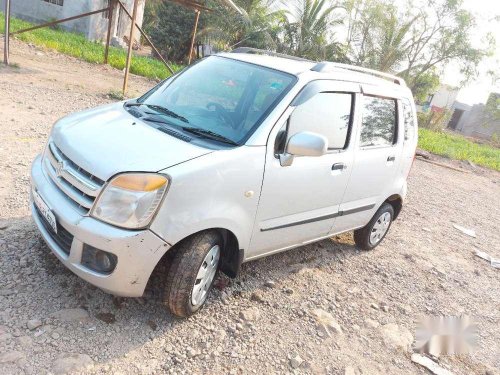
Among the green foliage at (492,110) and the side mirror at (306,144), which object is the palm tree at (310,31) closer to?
the side mirror at (306,144)

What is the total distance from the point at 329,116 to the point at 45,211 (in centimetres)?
223

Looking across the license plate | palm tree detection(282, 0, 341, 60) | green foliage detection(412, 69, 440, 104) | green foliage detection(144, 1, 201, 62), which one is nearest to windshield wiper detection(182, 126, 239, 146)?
the license plate

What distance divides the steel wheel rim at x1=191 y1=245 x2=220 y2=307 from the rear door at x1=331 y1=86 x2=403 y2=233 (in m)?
1.42

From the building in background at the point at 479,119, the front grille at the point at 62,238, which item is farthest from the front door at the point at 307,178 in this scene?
the building in background at the point at 479,119

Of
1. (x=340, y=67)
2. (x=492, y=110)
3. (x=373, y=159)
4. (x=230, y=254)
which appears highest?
(x=340, y=67)

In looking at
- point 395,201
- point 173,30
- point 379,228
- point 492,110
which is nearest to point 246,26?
point 173,30

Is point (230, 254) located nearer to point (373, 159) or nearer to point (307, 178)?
point (307, 178)

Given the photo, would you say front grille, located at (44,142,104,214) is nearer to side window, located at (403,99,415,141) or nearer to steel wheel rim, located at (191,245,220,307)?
steel wheel rim, located at (191,245,220,307)

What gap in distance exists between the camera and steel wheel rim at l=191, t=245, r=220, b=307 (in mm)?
2783

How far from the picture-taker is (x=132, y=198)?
7.64 ft

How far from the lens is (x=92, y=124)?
291cm

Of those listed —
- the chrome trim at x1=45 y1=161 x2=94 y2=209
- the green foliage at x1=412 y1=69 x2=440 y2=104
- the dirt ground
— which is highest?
the green foliage at x1=412 y1=69 x2=440 y2=104

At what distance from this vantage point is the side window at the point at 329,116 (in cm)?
318

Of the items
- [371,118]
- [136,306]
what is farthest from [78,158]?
[371,118]
